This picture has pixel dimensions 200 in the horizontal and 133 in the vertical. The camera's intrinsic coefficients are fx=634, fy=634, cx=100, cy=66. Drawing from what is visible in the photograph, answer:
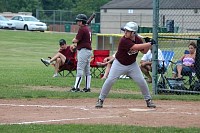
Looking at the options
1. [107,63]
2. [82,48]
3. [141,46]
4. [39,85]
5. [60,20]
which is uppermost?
[60,20]

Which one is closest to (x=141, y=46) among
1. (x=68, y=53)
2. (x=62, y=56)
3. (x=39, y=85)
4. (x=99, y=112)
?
(x=99, y=112)

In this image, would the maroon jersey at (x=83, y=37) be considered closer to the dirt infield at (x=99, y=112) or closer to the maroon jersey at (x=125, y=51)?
the dirt infield at (x=99, y=112)

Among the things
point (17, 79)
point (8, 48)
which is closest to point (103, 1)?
point (8, 48)

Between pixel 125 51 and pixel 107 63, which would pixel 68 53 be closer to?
pixel 107 63

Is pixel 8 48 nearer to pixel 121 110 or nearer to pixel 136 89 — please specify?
pixel 136 89

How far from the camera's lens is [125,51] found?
39.7 ft

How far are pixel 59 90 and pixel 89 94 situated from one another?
1435 millimetres

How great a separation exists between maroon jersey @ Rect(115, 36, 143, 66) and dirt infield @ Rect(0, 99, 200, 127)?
0.94 metres

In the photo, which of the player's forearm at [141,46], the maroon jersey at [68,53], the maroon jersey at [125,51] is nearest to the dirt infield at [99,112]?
the maroon jersey at [125,51]

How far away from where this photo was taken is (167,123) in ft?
34.6

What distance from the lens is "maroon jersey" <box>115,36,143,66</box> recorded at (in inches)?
474

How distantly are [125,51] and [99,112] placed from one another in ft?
4.21

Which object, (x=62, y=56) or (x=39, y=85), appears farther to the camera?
(x=62, y=56)

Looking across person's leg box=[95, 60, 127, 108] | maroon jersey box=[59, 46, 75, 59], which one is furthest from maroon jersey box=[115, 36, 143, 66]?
maroon jersey box=[59, 46, 75, 59]
